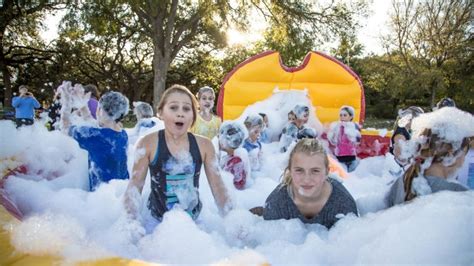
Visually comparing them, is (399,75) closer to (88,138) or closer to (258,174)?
(258,174)

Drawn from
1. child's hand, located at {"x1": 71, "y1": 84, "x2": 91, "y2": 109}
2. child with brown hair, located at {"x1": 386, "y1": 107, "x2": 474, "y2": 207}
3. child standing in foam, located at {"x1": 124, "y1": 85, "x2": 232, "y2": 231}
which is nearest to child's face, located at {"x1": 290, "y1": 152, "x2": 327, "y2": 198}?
child with brown hair, located at {"x1": 386, "y1": 107, "x2": 474, "y2": 207}

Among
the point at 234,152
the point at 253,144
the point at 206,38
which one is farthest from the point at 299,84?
the point at 206,38

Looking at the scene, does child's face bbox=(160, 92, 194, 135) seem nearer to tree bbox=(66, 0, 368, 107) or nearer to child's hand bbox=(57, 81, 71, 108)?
child's hand bbox=(57, 81, 71, 108)

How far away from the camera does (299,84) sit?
Result: 5715mm

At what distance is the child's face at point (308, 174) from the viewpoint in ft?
5.97

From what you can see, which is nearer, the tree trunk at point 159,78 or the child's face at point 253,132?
the child's face at point 253,132

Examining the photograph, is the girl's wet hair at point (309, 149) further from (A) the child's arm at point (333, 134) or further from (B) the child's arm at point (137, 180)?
(A) the child's arm at point (333, 134)

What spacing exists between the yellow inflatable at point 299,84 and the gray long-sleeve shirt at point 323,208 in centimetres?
376

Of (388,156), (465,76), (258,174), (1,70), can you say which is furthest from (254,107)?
(465,76)

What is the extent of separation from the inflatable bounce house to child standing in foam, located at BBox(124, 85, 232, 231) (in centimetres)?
357

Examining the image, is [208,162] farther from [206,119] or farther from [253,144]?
[206,119]

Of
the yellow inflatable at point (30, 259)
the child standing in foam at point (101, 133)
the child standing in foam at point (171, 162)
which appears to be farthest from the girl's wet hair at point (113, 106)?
the yellow inflatable at point (30, 259)

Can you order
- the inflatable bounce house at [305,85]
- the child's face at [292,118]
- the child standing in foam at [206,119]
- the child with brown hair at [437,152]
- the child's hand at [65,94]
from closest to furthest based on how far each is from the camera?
the child with brown hair at [437,152] → the child's hand at [65,94] → the child standing in foam at [206,119] → the child's face at [292,118] → the inflatable bounce house at [305,85]

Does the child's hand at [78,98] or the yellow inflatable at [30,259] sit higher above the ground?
the child's hand at [78,98]
